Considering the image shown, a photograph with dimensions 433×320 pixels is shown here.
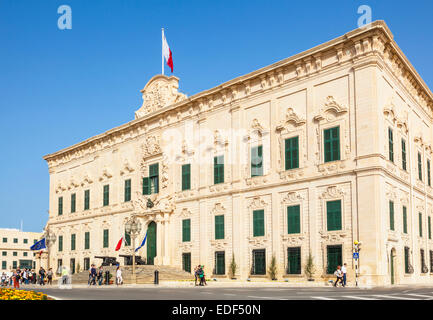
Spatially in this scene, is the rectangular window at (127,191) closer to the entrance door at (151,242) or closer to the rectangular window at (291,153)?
the entrance door at (151,242)

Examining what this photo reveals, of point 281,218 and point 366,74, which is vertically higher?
point 366,74

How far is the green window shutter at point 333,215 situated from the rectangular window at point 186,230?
40.4 ft

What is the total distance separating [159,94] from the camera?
4512cm

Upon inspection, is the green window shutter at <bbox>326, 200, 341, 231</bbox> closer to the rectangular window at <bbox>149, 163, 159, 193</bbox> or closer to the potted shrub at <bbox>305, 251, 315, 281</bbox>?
the potted shrub at <bbox>305, 251, 315, 281</bbox>

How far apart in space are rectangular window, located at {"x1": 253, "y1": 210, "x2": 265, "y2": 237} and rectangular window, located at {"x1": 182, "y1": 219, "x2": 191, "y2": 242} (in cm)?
658

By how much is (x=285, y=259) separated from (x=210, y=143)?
1070 centimetres

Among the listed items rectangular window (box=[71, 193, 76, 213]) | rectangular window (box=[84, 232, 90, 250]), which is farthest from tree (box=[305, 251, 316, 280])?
rectangular window (box=[71, 193, 76, 213])

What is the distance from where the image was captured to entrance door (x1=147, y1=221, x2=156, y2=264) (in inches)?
1676

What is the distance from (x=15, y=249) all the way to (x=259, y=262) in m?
88.1
